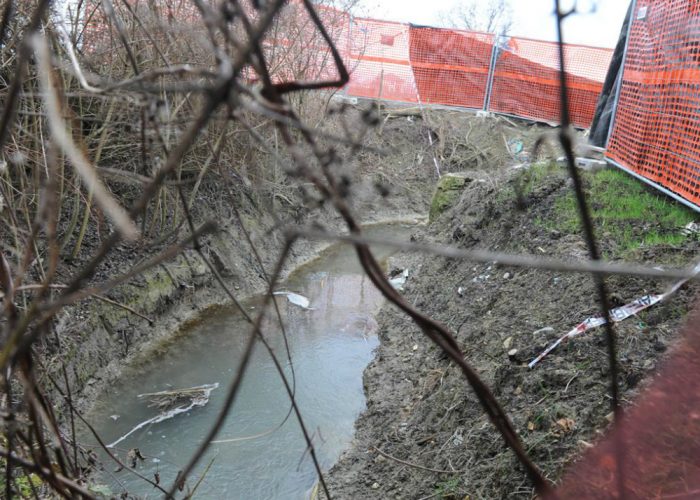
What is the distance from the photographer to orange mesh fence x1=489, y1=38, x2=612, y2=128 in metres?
13.8

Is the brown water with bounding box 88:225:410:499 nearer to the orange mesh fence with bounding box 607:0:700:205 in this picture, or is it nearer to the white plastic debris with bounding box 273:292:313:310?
the white plastic debris with bounding box 273:292:313:310

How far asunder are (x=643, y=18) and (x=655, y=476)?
7106 millimetres

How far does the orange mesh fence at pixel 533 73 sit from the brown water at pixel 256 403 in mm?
8469

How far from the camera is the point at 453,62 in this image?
1449 centimetres

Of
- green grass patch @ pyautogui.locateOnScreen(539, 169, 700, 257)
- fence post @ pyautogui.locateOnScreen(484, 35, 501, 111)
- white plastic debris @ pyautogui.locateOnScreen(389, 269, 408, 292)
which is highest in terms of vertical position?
fence post @ pyautogui.locateOnScreen(484, 35, 501, 111)

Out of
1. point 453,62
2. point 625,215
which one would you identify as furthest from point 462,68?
point 625,215

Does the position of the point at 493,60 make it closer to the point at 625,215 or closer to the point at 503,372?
the point at 625,215

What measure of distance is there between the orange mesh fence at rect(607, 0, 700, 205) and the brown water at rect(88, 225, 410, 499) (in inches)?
150

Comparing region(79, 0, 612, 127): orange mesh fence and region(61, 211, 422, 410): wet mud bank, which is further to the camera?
region(79, 0, 612, 127): orange mesh fence

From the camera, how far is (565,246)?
489 centimetres

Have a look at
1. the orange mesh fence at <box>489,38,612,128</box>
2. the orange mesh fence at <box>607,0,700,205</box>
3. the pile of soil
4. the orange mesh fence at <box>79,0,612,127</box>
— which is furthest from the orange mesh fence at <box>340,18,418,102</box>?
the pile of soil

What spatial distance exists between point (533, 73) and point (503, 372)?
12.1m

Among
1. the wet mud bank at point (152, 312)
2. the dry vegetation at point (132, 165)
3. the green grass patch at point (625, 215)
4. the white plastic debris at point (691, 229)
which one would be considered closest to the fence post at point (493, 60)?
the dry vegetation at point (132, 165)

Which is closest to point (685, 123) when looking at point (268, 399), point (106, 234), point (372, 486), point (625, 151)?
point (625, 151)
